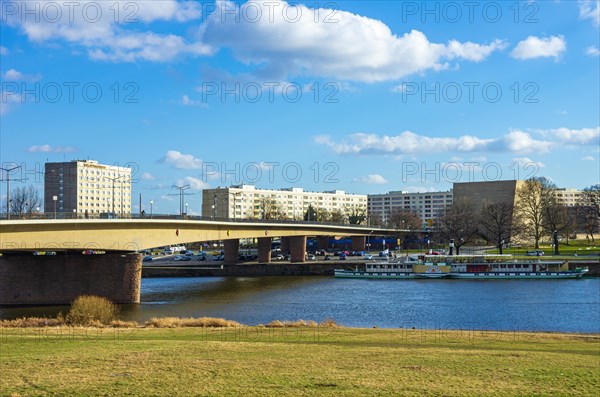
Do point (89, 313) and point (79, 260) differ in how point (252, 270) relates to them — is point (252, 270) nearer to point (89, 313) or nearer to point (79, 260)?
point (79, 260)

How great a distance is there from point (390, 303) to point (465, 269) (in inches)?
1377

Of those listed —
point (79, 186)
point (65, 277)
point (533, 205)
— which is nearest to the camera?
point (65, 277)

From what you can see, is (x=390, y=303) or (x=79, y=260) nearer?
(x=390, y=303)

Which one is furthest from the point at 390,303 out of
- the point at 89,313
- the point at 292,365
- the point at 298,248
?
the point at 298,248

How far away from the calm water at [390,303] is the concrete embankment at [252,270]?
14.0 m

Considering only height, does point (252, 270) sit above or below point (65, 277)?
below

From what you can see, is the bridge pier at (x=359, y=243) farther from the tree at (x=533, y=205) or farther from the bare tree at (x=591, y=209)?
the bare tree at (x=591, y=209)

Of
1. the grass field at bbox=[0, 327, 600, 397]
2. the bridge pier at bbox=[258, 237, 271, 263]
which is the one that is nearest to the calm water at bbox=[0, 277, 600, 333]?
the grass field at bbox=[0, 327, 600, 397]

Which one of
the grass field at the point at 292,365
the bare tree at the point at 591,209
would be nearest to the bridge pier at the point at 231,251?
the bare tree at the point at 591,209

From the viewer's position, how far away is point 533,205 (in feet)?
465

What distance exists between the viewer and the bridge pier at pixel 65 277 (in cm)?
6312

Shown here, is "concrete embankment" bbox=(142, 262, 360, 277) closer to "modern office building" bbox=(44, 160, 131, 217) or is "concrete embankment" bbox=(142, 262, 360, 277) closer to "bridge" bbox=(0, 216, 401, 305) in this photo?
"bridge" bbox=(0, 216, 401, 305)

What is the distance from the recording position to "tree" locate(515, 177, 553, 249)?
13725 centimetres

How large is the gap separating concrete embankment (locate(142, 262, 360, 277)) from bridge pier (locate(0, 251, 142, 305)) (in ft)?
128
